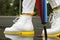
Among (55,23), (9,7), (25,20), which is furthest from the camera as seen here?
(9,7)

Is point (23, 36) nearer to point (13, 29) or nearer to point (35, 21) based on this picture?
point (13, 29)

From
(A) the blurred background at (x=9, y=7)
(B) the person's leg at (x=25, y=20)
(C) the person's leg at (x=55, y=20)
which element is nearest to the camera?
(C) the person's leg at (x=55, y=20)

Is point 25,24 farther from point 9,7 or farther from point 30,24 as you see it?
point 9,7

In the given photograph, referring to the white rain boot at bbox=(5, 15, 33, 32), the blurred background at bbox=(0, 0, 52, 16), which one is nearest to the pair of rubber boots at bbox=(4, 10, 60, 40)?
the white rain boot at bbox=(5, 15, 33, 32)

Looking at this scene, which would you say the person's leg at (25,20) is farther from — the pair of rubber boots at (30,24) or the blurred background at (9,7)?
the blurred background at (9,7)

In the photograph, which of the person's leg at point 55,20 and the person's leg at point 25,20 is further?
the person's leg at point 25,20

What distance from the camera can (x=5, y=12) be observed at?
3.60 m

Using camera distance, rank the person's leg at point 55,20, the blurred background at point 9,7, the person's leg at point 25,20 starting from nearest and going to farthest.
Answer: the person's leg at point 55,20, the person's leg at point 25,20, the blurred background at point 9,7

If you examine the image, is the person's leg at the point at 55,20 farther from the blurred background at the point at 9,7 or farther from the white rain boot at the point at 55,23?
the blurred background at the point at 9,7

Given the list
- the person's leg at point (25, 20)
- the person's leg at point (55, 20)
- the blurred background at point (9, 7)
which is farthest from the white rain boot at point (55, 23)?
the blurred background at point (9, 7)

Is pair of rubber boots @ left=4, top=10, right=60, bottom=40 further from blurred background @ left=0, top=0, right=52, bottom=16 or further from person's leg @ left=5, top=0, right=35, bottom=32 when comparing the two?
blurred background @ left=0, top=0, right=52, bottom=16

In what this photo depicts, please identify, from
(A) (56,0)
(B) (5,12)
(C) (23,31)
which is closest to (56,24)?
(A) (56,0)

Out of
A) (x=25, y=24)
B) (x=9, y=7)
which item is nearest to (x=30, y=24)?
(x=25, y=24)

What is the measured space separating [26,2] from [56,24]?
0.27 m
